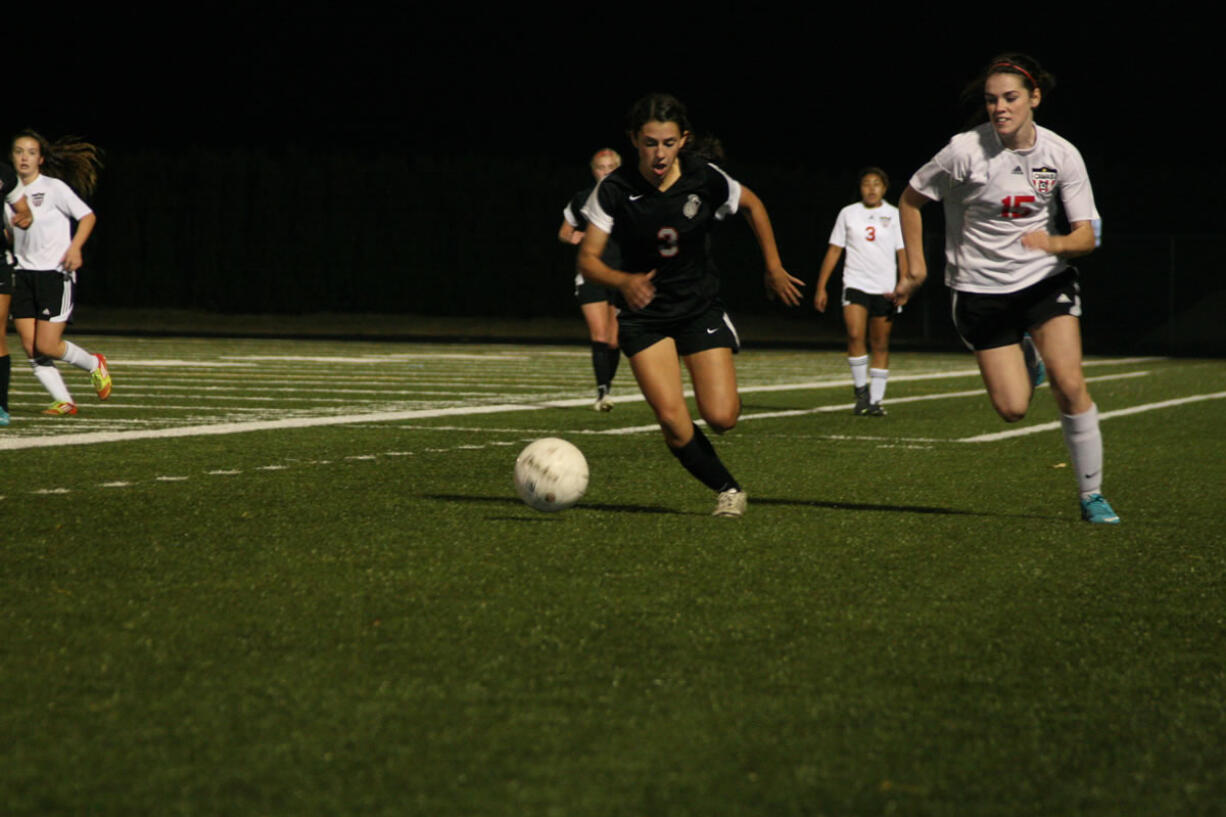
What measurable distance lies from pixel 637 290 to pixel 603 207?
67cm

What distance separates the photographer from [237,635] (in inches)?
205

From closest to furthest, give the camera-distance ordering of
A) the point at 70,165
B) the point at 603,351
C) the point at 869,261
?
the point at 70,165 → the point at 603,351 → the point at 869,261

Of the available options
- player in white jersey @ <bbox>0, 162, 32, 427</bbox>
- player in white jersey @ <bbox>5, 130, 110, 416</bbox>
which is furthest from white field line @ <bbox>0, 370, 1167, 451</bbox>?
player in white jersey @ <bbox>5, 130, 110, 416</bbox>

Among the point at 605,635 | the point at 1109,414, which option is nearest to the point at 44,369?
the point at 1109,414

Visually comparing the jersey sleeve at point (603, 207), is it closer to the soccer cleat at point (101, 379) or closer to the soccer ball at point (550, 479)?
the soccer ball at point (550, 479)

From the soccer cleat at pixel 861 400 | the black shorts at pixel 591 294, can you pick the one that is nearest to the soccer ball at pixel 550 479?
the soccer cleat at pixel 861 400

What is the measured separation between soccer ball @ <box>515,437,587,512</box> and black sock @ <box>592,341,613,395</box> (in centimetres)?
708

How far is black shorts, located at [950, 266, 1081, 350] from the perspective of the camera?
7.79m

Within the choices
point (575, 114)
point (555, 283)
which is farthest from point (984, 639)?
point (575, 114)

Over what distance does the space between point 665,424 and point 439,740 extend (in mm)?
4208

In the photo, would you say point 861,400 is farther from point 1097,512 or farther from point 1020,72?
point 1020,72

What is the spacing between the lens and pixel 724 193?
26.4ft

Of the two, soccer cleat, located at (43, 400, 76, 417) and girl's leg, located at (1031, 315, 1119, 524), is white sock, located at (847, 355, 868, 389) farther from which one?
girl's leg, located at (1031, 315, 1119, 524)

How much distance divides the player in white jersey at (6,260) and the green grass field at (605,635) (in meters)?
1.93
